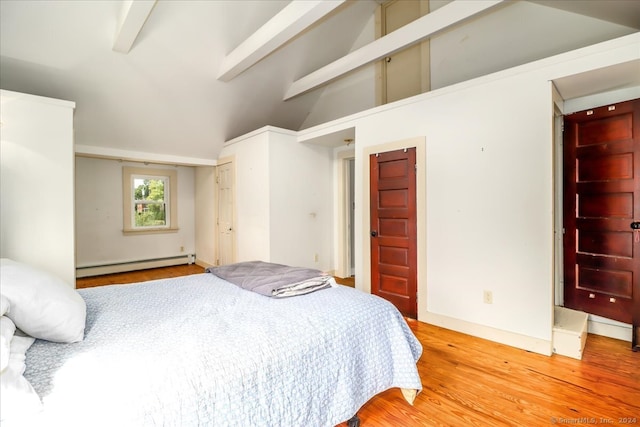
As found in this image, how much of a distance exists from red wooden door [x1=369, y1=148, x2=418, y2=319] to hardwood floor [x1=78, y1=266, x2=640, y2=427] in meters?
0.72

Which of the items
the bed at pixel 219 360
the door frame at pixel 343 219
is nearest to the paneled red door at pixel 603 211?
the bed at pixel 219 360

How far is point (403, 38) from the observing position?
3.16 metres

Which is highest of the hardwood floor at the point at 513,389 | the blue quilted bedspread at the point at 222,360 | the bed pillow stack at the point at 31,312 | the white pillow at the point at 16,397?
the bed pillow stack at the point at 31,312

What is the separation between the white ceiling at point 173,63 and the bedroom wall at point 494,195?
0.77m

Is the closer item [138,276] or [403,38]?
[403,38]

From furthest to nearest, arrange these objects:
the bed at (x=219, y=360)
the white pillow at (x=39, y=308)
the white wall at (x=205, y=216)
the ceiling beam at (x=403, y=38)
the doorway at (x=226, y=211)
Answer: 1. the white wall at (x=205, y=216)
2. the doorway at (x=226, y=211)
3. the ceiling beam at (x=403, y=38)
4. the white pillow at (x=39, y=308)
5. the bed at (x=219, y=360)

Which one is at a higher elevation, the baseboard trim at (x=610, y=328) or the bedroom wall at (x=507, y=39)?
the bedroom wall at (x=507, y=39)

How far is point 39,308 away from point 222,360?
69 centimetres

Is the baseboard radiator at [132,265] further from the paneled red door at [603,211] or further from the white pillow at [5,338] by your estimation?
the paneled red door at [603,211]

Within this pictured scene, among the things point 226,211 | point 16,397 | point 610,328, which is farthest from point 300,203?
point 16,397

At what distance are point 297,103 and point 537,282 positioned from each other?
159 inches

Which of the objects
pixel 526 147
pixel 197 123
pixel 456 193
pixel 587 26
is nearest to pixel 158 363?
pixel 456 193

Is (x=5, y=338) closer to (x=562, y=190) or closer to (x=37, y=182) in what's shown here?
(x=37, y=182)

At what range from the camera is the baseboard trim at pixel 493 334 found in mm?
2309
